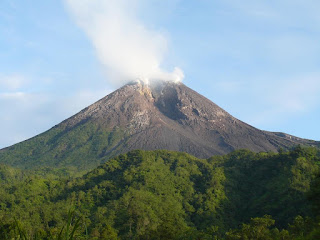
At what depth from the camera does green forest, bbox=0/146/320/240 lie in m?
78.0

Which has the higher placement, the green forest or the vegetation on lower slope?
the vegetation on lower slope

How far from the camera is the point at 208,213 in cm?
8688

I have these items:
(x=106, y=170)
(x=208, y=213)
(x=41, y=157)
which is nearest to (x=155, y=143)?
(x=41, y=157)

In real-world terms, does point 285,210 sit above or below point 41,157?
below

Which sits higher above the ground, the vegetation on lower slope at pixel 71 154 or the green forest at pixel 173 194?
the vegetation on lower slope at pixel 71 154

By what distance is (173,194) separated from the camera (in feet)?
321

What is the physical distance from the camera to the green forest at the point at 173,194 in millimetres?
78000

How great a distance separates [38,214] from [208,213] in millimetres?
39184

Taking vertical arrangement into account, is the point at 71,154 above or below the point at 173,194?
above

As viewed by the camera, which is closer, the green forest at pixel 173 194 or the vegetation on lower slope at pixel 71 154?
the green forest at pixel 173 194

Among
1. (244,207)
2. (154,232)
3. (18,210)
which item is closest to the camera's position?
(154,232)

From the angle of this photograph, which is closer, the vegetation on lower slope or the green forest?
the green forest

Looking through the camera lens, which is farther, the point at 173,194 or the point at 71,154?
the point at 71,154

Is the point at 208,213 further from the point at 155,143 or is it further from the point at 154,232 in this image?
the point at 155,143
